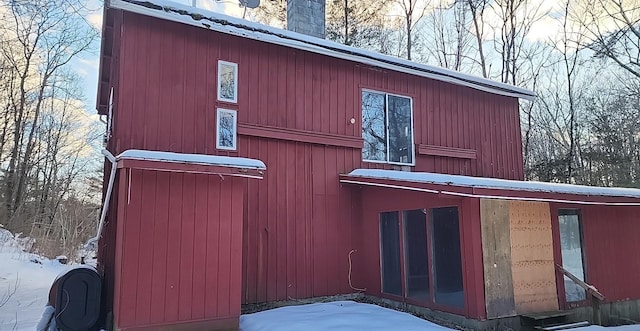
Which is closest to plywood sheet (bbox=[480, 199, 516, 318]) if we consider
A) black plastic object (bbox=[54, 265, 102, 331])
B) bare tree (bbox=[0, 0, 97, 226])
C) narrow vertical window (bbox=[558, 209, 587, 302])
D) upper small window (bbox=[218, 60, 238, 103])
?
narrow vertical window (bbox=[558, 209, 587, 302])

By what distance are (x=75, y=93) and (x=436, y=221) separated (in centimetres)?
1873

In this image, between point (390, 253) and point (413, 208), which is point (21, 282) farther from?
point (413, 208)

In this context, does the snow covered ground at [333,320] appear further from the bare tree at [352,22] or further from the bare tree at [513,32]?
the bare tree at [513,32]

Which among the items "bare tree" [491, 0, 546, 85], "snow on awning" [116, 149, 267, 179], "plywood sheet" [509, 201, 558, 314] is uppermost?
"bare tree" [491, 0, 546, 85]

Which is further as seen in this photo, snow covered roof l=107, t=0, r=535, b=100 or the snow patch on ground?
the snow patch on ground

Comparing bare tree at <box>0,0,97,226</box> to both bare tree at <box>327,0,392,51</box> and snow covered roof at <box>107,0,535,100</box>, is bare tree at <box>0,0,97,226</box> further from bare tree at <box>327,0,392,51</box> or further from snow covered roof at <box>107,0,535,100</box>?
snow covered roof at <box>107,0,535,100</box>

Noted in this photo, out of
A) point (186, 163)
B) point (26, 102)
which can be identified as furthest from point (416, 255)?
point (26, 102)

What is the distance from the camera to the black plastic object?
209 inches

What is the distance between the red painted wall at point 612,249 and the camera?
24.0 feet

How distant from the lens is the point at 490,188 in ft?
17.8

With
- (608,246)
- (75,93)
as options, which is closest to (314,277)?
(608,246)

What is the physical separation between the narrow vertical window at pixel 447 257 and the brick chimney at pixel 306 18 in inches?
189

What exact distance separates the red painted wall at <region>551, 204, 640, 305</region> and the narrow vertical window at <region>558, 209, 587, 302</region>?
124 mm

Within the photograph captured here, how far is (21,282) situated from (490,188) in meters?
10.7
